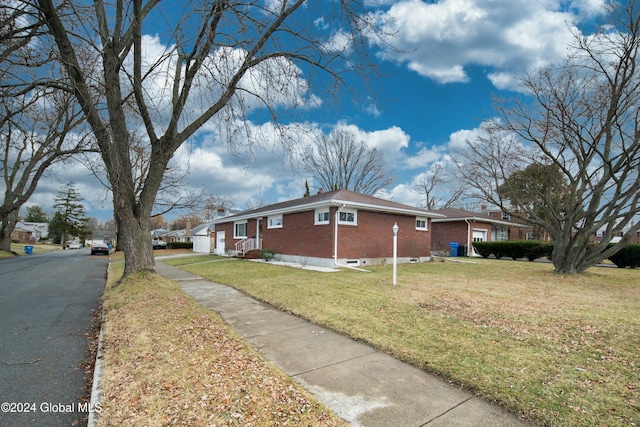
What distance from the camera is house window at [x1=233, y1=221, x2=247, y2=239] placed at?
24330 millimetres

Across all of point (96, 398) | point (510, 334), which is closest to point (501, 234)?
point (510, 334)

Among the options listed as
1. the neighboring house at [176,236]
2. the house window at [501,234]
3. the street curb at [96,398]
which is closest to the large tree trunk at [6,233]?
the neighboring house at [176,236]

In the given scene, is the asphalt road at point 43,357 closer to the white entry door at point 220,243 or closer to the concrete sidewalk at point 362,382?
the concrete sidewalk at point 362,382

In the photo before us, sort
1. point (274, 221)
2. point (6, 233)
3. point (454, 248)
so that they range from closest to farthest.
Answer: point (274, 221), point (454, 248), point (6, 233)

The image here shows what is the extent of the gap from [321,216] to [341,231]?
4.51ft

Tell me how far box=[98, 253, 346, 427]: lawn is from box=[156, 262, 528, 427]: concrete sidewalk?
0.28 m

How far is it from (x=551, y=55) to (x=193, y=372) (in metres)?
16.8

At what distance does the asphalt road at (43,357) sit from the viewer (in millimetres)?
3188

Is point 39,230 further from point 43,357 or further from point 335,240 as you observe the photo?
point 43,357

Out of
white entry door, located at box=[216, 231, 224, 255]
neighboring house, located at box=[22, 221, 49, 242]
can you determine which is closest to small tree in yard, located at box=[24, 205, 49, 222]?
neighboring house, located at box=[22, 221, 49, 242]

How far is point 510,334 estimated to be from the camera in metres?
5.19

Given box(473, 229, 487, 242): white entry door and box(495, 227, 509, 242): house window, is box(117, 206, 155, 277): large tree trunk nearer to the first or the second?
box(473, 229, 487, 242): white entry door

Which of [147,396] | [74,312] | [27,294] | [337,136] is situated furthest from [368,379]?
[337,136]

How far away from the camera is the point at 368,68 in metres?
6.47
